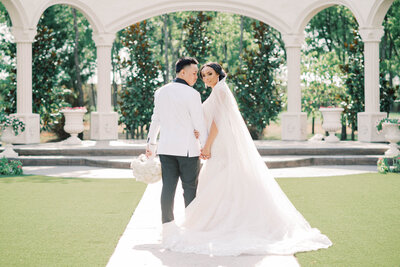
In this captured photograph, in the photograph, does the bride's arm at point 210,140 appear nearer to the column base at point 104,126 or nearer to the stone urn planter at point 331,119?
the stone urn planter at point 331,119

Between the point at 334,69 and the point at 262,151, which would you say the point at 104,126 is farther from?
the point at 334,69

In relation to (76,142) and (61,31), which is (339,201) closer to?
(76,142)

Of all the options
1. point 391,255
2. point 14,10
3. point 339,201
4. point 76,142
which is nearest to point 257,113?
point 76,142

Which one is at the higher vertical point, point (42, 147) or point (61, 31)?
point (61, 31)

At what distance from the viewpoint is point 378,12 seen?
15180 mm

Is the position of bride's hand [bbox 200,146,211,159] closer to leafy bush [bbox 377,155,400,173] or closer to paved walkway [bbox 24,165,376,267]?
paved walkway [bbox 24,165,376,267]

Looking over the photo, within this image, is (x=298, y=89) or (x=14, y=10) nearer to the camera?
(x=14, y=10)

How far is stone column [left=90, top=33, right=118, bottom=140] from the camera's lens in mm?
17156

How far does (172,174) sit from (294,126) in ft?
42.3

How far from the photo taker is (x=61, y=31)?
23.2 m

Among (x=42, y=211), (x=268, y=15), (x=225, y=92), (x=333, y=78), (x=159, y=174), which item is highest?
(x=268, y=15)

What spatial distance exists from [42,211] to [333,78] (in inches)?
726

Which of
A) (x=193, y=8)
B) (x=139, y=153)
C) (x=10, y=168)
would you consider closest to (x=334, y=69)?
(x=193, y=8)

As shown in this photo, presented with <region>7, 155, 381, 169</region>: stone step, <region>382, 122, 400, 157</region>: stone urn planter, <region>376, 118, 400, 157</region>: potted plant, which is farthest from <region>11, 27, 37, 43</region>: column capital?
<region>382, 122, 400, 157</region>: stone urn planter
